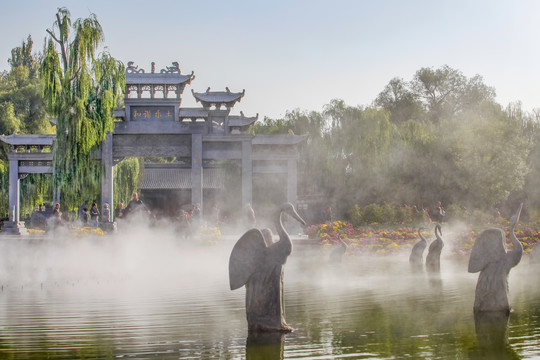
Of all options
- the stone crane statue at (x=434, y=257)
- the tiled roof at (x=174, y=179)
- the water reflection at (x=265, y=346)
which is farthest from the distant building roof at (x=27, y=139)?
the water reflection at (x=265, y=346)

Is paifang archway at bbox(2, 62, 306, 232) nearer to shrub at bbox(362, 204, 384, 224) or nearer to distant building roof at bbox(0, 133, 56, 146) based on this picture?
distant building roof at bbox(0, 133, 56, 146)

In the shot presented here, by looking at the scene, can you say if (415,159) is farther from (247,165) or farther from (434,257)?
(434,257)

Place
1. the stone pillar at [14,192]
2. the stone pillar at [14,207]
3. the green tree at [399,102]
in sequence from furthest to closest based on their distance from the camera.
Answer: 1. the green tree at [399,102]
2. the stone pillar at [14,192]
3. the stone pillar at [14,207]

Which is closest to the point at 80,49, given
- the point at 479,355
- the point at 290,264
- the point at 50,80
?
the point at 50,80

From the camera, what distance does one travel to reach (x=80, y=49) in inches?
840

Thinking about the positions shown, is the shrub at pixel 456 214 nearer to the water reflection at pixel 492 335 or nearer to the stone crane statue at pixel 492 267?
the stone crane statue at pixel 492 267

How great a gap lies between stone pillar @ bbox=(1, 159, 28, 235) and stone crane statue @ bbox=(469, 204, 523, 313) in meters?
23.2

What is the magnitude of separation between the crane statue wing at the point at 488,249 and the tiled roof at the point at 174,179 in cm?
3109

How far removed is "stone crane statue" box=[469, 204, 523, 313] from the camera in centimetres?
759

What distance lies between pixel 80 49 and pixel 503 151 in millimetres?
20958

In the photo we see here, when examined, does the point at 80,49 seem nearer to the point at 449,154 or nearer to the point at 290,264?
the point at 290,264

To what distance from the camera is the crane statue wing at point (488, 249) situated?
7582 mm

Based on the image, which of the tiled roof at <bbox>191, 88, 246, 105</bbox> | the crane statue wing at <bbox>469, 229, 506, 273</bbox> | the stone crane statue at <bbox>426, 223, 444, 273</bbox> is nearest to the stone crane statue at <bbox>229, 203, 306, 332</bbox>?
the crane statue wing at <bbox>469, 229, 506, 273</bbox>

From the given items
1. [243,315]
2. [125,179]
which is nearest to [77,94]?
[125,179]
